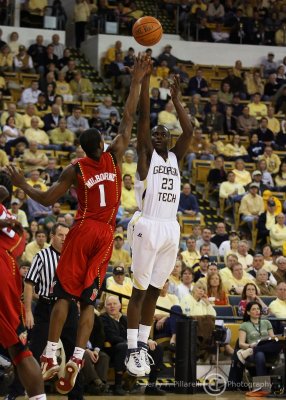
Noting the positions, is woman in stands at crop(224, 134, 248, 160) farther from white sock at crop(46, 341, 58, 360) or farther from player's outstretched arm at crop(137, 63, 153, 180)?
white sock at crop(46, 341, 58, 360)

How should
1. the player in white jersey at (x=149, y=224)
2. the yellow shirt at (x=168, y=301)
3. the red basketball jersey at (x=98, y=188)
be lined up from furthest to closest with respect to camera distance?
the yellow shirt at (x=168, y=301) < the player in white jersey at (x=149, y=224) < the red basketball jersey at (x=98, y=188)

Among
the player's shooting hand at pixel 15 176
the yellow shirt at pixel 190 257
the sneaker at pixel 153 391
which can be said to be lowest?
the sneaker at pixel 153 391

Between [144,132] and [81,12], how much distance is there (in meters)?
16.6

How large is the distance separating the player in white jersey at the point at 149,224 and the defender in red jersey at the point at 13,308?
1244mm

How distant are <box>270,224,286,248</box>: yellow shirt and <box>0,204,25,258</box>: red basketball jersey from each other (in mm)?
11290

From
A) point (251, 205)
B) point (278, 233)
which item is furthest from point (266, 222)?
point (251, 205)

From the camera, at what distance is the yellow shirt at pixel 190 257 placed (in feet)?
55.7

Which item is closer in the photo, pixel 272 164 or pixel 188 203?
pixel 188 203

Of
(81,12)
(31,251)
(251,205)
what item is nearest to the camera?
(31,251)

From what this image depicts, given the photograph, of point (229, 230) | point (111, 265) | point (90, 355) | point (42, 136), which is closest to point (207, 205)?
point (229, 230)

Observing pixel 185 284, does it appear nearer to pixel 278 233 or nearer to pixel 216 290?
pixel 216 290

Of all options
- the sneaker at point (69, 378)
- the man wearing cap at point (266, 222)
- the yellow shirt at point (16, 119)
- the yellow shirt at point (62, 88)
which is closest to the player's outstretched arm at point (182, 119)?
the sneaker at point (69, 378)

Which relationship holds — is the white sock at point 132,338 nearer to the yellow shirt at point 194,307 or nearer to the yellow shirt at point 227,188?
the yellow shirt at point 194,307

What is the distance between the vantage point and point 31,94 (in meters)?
21.5
